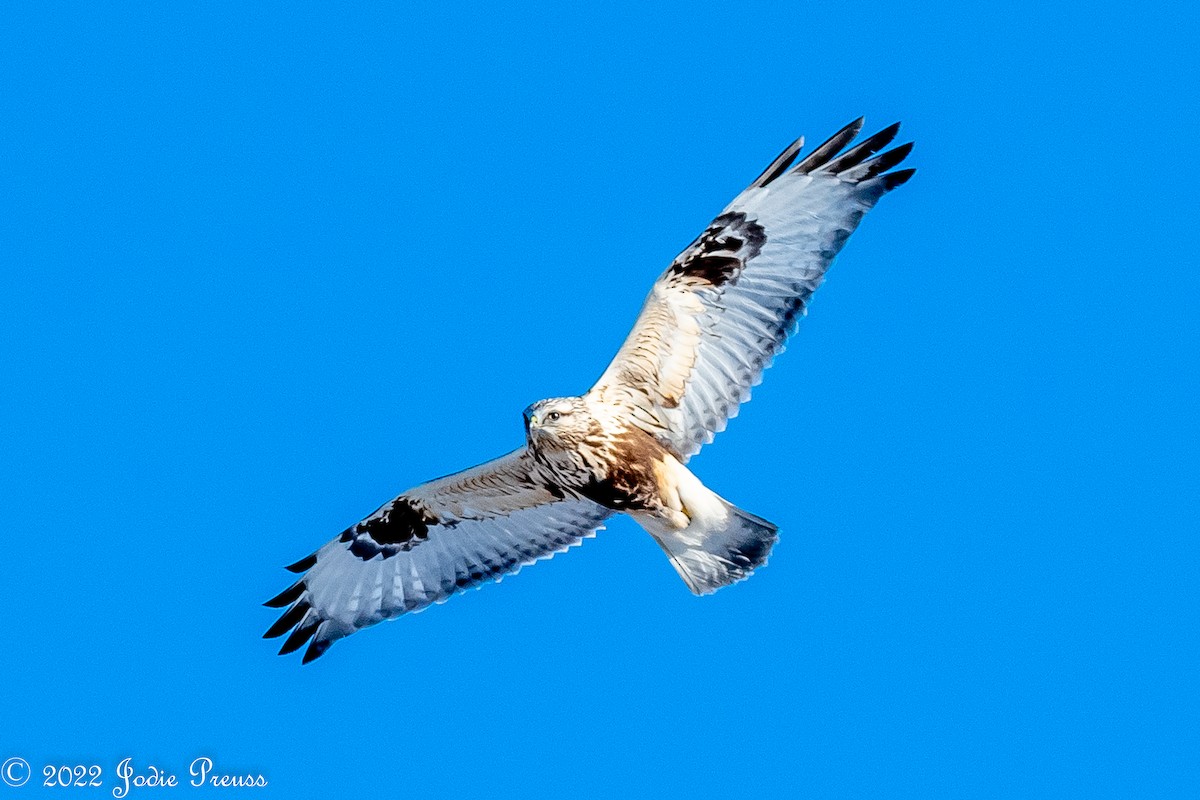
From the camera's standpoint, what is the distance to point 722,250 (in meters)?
9.95

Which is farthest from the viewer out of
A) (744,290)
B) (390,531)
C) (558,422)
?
(390,531)

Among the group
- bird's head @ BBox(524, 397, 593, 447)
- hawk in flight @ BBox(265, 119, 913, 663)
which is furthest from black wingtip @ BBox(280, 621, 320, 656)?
bird's head @ BBox(524, 397, 593, 447)

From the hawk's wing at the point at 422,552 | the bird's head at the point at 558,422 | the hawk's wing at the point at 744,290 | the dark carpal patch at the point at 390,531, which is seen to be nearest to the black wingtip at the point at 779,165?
the hawk's wing at the point at 744,290

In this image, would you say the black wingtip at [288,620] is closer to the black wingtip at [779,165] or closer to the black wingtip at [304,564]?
the black wingtip at [304,564]

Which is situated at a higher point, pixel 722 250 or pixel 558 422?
pixel 722 250

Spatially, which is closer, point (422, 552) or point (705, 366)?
point (705, 366)

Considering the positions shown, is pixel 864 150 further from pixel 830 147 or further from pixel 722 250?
pixel 722 250

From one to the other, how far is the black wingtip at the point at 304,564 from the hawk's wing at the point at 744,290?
2.42 metres

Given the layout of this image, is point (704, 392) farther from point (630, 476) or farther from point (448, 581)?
point (448, 581)

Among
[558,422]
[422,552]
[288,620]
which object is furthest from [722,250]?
[288,620]

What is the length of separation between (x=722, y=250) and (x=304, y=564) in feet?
11.2

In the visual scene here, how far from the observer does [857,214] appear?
9914 mm

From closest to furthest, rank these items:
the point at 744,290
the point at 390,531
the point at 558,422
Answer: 1. the point at 558,422
2. the point at 744,290
3. the point at 390,531

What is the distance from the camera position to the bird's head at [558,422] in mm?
9539
